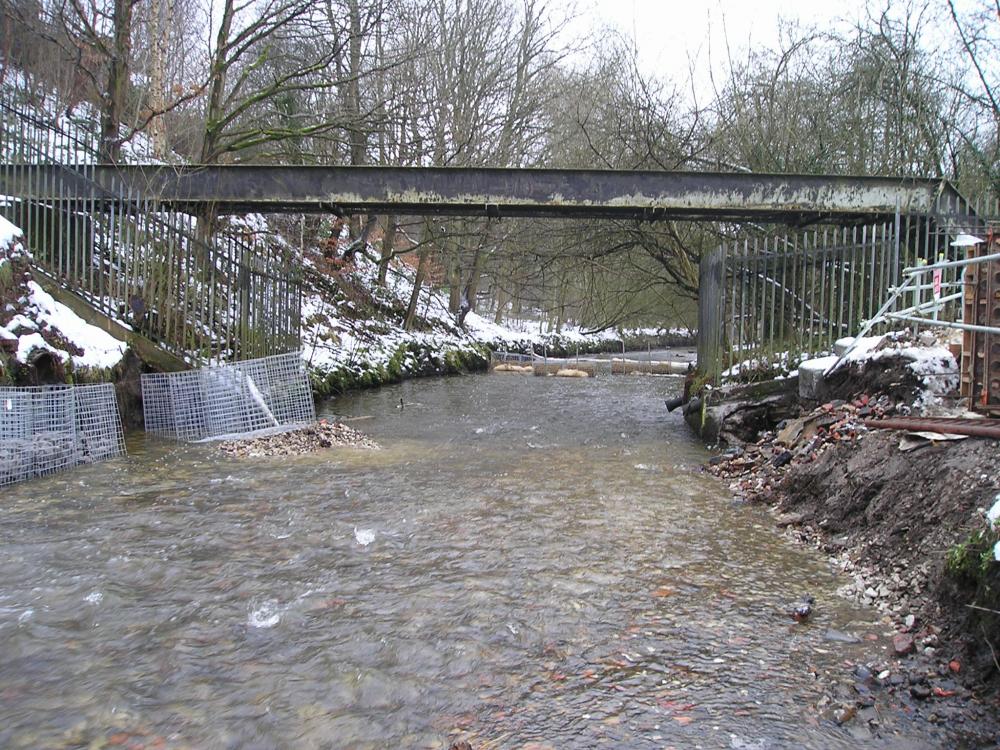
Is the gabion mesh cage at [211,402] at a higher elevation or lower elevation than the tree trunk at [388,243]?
lower

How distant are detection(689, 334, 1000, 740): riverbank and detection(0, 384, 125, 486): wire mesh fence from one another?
7259 mm

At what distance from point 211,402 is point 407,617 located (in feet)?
22.9

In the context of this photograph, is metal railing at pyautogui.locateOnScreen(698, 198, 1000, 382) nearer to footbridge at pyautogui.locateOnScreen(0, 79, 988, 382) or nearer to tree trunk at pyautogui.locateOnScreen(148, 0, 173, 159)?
footbridge at pyautogui.locateOnScreen(0, 79, 988, 382)

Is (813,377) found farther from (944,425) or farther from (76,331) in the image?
(76,331)

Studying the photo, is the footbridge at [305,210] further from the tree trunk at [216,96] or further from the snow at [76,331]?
the tree trunk at [216,96]

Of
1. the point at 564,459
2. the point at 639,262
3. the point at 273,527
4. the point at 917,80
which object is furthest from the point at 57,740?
the point at 639,262

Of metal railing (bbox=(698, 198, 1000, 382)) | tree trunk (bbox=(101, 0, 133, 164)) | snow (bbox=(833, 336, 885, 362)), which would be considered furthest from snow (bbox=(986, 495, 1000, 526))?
tree trunk (bbox=(101, 0, 133, 164))

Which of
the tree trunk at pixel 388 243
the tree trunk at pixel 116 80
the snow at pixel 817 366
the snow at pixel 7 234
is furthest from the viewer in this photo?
the tree trunk at pixel 388 243

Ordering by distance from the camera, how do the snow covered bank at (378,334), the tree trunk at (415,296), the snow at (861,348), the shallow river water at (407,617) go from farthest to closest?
the tree trunk at (415,296), the snow covered bank at (378,334), the snow at (861,348), the shallow river water at (407,617)

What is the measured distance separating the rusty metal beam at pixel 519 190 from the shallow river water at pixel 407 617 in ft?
18.8

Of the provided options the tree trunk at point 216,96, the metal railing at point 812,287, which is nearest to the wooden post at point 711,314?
the metal railing at point 812,287

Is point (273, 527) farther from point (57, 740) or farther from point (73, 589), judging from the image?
point (57, 740)

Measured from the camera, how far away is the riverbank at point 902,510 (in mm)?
3596

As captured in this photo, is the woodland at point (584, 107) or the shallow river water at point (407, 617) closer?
the shallow river water at point (407, 617)
